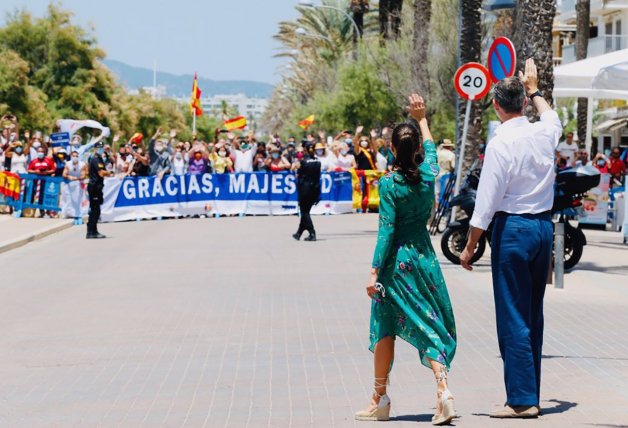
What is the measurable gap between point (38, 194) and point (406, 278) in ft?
76.0

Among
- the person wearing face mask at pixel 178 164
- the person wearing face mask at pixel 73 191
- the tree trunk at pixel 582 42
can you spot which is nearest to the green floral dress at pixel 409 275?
the person wearing face mask at pixel 73 191

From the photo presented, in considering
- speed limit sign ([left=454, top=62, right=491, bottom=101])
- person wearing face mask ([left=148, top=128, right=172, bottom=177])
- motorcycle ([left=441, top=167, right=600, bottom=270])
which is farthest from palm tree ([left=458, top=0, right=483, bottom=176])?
person wearing face mask ([left=148, top=128, right=172, bottom=177])

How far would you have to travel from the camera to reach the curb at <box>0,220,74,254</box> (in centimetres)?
2101

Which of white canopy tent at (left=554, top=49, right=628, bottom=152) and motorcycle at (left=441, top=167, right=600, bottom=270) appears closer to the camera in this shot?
motorcycle at (left=441, top=167, right=600, bottom=270)

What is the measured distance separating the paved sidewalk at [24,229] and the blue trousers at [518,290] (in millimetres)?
14599

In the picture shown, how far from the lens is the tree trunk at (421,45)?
35750 mm

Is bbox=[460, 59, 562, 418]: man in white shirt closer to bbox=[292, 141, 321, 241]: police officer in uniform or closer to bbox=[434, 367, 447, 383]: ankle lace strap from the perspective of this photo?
bbox=[434, 367, 447, 383]: ankle lace strap

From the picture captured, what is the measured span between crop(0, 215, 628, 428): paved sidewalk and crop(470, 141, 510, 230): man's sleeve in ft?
3.70

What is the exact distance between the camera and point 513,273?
722 centimetres

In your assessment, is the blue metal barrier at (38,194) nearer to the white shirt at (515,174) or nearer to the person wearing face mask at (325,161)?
the person wearing face mask at (325,161)

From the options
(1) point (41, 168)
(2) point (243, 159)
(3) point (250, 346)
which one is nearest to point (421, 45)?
(2) point (243, 159)

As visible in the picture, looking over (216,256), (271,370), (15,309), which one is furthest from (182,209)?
(271,370)

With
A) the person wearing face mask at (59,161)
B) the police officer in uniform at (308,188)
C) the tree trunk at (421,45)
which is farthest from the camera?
the tree trunk at (421,45)

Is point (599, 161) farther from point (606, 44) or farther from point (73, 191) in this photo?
point (606, 44)
